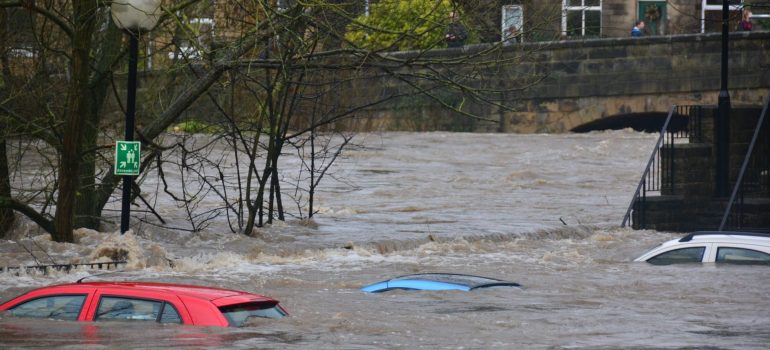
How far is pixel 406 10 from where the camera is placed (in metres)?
21.0

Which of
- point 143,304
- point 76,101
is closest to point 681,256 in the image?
point 76,101

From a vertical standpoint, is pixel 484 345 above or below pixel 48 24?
below

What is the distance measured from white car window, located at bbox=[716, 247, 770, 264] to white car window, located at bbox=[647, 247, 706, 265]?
214 mm

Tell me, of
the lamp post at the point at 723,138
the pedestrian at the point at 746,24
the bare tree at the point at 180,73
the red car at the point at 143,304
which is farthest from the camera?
the pedestrian at the point at 746,24

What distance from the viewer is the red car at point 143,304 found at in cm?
1030

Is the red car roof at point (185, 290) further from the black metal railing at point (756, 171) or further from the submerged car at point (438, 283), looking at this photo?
the black metal railing at point (756, 171)

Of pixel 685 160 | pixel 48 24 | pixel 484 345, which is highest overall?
pixel 48 24

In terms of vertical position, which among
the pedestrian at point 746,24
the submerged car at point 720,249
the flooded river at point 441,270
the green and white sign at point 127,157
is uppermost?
the pedestrian at point 746,24

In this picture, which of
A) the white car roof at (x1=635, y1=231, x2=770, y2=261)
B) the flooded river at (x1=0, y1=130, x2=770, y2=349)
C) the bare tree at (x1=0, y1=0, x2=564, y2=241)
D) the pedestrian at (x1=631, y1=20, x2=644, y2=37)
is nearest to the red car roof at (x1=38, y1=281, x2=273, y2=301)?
the flooded river at (x1=0, y1=130, x2=770, y2=349)

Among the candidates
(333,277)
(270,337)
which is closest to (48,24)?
(333,277)

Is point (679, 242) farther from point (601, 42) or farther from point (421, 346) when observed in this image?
point (601, 42)

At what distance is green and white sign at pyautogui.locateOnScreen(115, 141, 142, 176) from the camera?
1628 cm

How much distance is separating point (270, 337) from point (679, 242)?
7080mm

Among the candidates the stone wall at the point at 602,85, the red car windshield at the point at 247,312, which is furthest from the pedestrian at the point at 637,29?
the red car windshield at the point at 247,312
